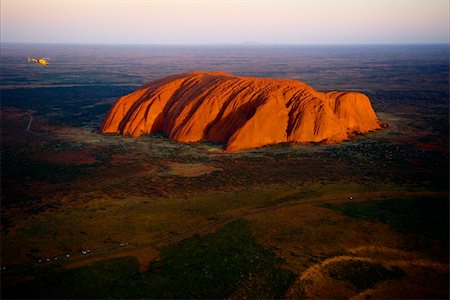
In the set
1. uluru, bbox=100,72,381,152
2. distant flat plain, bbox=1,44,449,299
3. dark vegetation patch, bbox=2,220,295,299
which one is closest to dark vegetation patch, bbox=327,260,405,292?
distant flat plain, bbox=1,44,449,299

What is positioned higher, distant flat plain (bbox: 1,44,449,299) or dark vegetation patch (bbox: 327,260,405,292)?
distant flat plain (bbox: 1,44,449,299)

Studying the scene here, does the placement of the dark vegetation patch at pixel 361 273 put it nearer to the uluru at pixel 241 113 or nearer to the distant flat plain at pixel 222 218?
the distant flat plain at pixel 222 218

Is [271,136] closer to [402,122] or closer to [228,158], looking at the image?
[228,158]

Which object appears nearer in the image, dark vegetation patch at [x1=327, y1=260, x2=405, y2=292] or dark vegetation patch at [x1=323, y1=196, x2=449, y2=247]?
dark vegetation patch at [x1=327, y1=260, x2=405, y2=292]

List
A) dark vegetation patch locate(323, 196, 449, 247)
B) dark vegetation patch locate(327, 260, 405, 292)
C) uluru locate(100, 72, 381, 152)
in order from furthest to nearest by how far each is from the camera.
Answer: uluru locate(100, 72, 381, 152) → dark vegetation patch locate(323, 196, 449, 247) → dark vegetation patch locate(327, 260, 405, 292)

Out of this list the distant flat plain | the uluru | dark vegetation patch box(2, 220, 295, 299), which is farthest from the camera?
the uluru

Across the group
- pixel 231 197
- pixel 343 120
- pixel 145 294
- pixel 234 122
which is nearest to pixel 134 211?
pixel 231 197

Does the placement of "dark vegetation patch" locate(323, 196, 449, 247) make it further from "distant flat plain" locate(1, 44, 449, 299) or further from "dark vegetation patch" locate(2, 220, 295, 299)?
"dark vegetation patch" locate(2, 220, 295, 299)
